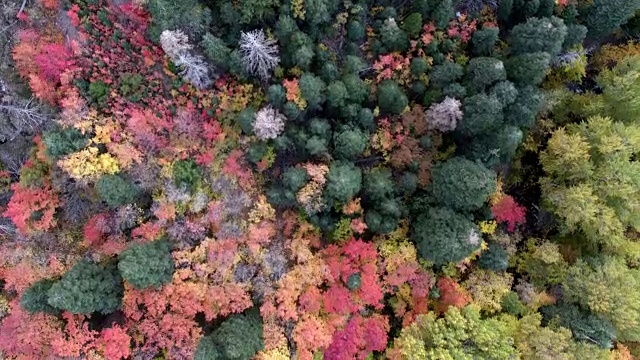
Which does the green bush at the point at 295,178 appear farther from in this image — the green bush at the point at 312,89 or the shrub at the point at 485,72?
the shrub at the point at 485,72

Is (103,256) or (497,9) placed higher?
(497,9)

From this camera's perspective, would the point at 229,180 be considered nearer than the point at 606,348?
No

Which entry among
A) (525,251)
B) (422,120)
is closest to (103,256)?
(422,120)

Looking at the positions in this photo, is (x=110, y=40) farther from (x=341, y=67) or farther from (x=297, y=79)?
(x=341, y=67)

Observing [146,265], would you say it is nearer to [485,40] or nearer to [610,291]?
[485,40]

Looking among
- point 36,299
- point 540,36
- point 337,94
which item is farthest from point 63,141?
point 540,36

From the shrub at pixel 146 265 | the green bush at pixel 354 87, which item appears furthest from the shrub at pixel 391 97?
the shrub at pixel 146 265

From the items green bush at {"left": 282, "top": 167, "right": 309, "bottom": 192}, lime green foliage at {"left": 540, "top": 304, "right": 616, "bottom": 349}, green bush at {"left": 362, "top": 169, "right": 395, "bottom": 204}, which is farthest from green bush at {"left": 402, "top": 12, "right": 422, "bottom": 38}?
lime green foliage at {"left": 540, "top": 304, "right": 616, "bottom": 349}
